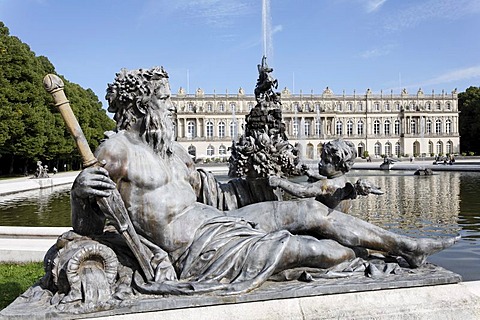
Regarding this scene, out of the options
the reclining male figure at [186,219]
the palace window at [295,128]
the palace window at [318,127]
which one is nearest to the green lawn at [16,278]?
the reclining male figure at [186,219]

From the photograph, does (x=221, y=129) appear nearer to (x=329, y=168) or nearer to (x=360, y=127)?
(x=360, y=127)

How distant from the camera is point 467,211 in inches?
361

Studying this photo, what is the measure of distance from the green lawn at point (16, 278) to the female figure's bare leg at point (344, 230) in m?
2.54

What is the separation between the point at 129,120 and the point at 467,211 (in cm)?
866

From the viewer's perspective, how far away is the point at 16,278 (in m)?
4.40

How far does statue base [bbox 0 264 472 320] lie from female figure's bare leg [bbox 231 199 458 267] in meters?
0.18

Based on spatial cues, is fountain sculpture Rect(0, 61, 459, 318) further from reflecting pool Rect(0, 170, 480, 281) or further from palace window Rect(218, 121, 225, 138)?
palace window Rect(218, 121, 225, 138)

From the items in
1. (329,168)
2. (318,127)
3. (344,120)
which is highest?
(344,120)

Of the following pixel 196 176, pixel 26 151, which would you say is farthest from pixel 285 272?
pixel 26 151

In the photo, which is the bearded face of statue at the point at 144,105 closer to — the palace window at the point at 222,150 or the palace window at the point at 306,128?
the palace window at the point at 222,150

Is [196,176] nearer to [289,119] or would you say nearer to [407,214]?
[407,214]

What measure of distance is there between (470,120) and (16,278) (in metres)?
67.9

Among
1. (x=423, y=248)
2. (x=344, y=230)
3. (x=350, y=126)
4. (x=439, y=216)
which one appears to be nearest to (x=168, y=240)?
(x=344, y=230)

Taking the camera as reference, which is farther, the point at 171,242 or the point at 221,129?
the point at 221,129
